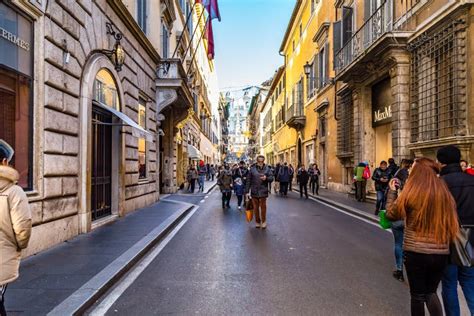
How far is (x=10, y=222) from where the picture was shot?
10.6 ft

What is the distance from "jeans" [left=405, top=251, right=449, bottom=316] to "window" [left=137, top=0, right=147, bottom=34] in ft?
42.3

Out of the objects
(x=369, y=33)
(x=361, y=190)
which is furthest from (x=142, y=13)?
(x=361, y=190)

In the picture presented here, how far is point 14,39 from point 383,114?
43.4 ft

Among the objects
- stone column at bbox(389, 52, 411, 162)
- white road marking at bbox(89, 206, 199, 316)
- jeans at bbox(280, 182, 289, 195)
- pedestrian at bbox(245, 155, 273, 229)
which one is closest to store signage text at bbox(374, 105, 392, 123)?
stone column at bbox(389, 52, 411, 162)

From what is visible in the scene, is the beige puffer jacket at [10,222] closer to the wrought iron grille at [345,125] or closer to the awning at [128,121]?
the awning at [128,121]

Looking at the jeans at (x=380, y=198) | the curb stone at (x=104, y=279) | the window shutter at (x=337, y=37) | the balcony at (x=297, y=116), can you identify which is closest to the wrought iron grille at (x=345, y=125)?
the window shutter at (x=337, y=37)

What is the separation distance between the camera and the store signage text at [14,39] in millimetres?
6246

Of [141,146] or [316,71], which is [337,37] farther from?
[141,146]

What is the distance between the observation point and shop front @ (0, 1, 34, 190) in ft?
20.9

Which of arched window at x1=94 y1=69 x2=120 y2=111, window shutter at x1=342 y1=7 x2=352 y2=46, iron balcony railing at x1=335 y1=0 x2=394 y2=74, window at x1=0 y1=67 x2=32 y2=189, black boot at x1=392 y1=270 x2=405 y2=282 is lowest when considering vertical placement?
black boot at x1=392 y1=270 x2=405 y2=282

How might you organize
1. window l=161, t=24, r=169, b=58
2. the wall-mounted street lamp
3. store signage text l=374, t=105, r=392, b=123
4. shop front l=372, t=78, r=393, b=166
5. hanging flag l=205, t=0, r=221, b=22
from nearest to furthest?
the wall-mounted street lamp, store signage text l=374, t=105, r=392, b=123, shop front l=372, t=78, r=393, b=166, window l=161, t=24, r=169, b=58, hanging flag l=205, t=0, r=221, b=22

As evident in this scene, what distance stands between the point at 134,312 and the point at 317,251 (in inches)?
159

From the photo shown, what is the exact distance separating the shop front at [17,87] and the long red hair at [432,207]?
5.80 meters

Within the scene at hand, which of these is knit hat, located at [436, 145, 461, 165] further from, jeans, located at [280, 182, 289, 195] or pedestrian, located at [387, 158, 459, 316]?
jeans, located at [280, 182, 289, 195]
